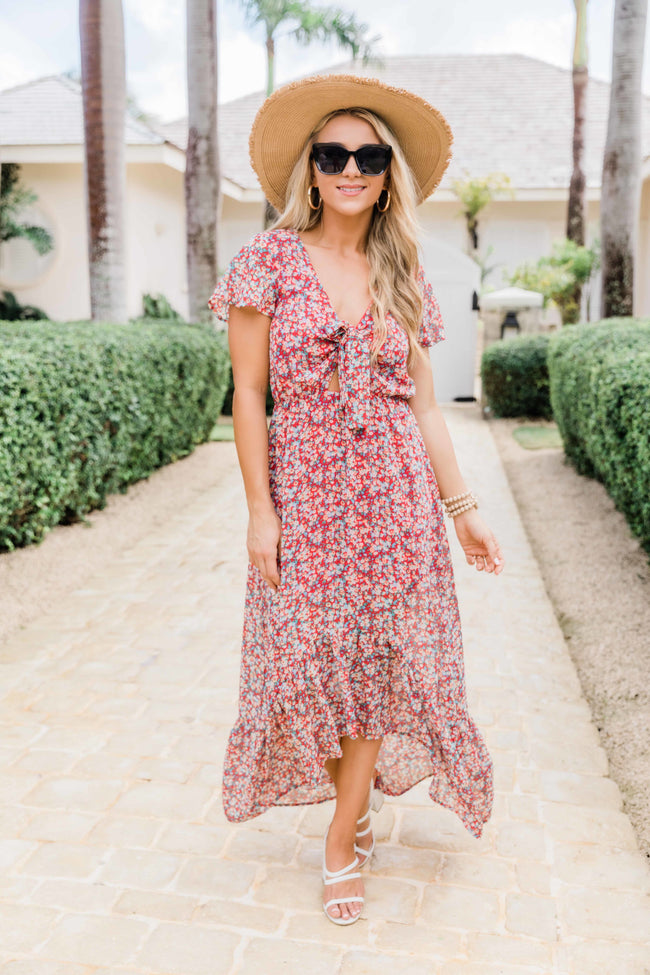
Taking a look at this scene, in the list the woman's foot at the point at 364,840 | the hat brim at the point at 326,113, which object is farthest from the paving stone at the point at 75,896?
the hat brim at the point at 326,113

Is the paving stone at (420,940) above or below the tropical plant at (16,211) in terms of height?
below

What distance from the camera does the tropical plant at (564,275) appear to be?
16.4 m

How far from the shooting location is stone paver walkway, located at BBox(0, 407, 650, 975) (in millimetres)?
2266

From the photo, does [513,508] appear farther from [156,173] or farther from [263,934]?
[156,173]

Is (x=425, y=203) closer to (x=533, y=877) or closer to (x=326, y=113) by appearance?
(x=326, y=113)

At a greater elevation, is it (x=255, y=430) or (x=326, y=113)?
(x=326, y=113)

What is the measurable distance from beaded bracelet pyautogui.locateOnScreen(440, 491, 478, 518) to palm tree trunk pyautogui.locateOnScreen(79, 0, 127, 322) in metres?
6.90

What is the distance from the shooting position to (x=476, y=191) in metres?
17.7

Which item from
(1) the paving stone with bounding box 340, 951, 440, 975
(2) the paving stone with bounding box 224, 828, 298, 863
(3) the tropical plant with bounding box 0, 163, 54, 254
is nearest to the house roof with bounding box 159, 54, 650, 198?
(3) the tropical plant with bounding box 0, 163, 54, 254

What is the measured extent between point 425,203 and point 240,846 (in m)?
17.8

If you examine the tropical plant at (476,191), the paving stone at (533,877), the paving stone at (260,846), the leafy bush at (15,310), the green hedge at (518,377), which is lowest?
the paving stone at (260,846)

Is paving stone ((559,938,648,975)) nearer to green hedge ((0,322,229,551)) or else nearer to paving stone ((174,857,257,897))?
paving stone ((174,857,257,897))

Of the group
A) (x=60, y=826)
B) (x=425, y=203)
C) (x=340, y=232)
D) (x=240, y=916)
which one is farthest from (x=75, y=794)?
(x=425, y=203)

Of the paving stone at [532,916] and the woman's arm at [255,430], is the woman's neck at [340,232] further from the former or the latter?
the paving stone at [532,916]
